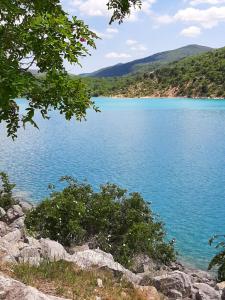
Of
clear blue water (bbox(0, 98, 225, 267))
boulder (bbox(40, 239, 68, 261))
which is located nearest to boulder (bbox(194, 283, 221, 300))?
boulder (bbox(40, 239, 68, 261))

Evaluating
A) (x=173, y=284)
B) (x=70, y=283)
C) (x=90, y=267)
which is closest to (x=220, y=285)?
(x=173, y=284)

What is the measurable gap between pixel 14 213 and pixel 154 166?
93.3 ft

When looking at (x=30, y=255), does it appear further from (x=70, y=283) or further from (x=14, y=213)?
(x=14, y=213)

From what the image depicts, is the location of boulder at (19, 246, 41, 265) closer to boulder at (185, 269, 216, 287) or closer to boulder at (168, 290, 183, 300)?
boulder at (168, 290, 183, 300)

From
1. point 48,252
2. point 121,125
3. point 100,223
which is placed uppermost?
point 48,252

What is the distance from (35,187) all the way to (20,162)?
14975mm

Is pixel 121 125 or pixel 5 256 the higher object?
pixel 5 256

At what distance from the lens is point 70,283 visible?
10.8 m

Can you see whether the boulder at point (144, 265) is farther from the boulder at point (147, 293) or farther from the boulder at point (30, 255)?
the boulder at point (147, 293)

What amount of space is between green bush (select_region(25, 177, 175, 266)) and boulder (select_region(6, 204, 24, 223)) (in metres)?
3.76

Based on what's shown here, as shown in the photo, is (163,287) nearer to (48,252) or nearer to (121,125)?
(48,252)

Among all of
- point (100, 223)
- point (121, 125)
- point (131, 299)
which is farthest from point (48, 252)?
point (121, 125)

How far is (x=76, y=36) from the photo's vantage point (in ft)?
30.4

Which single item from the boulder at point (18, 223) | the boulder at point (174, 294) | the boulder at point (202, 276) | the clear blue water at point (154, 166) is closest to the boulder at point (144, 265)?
the boulder at point (202, 276)
